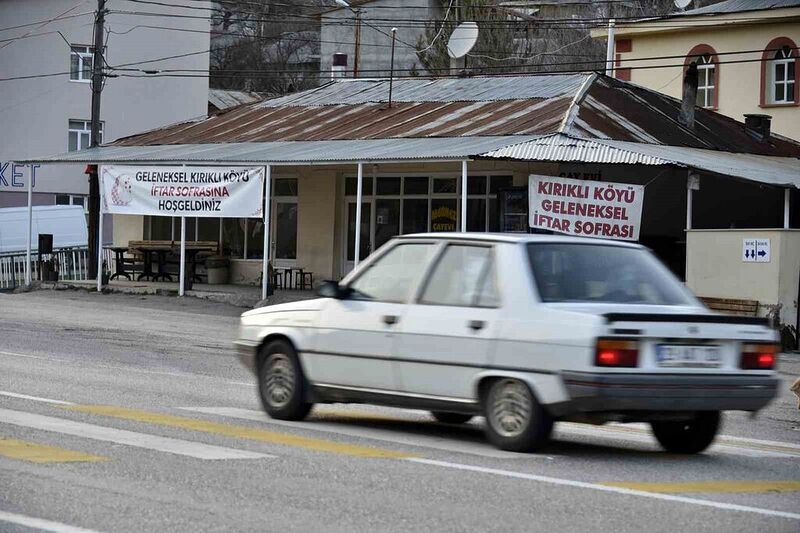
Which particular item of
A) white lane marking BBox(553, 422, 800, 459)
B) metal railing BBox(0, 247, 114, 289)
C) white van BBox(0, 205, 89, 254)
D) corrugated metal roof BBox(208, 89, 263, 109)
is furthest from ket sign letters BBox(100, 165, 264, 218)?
corrugated metal roof BBox(208, 89, 263, 109)

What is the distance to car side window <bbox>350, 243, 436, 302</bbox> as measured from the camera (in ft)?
35.7

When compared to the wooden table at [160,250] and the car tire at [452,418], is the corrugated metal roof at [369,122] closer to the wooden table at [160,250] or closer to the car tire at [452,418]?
the wooden table at [160,250]

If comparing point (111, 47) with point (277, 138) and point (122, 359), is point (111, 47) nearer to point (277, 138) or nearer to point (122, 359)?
point (277, 138)

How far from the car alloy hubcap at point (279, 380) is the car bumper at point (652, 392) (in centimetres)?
265

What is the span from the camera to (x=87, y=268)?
3994cm

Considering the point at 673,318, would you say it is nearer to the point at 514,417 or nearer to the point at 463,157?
the point at 514,417

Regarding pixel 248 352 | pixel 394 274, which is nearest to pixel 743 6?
pixel 248 352

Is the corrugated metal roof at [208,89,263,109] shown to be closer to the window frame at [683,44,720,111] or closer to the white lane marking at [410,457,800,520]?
the window frame at [683,44,720,111]

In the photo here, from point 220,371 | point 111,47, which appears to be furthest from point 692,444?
point 111,47

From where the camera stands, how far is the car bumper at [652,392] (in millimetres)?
9484

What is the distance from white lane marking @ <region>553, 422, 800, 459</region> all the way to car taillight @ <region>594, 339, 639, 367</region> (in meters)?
1.71

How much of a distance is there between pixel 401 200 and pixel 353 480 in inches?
1047

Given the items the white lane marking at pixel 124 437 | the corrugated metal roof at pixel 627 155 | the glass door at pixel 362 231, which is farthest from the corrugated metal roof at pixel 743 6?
the white lane marking at pixel 124 437

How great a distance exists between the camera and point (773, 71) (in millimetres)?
42781
